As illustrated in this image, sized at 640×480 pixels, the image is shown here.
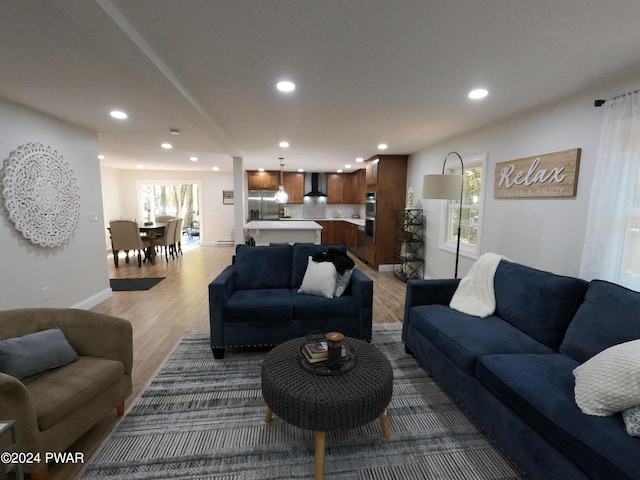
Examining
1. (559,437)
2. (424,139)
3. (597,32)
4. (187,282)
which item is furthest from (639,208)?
(187,282)

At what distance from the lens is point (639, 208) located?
217 centimetres

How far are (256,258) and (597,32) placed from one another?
3.03 meters

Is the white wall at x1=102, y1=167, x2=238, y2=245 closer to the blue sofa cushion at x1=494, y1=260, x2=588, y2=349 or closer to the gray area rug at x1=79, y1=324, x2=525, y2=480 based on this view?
the gray area rug at x1=79, y1=324, x2=525, y2=480

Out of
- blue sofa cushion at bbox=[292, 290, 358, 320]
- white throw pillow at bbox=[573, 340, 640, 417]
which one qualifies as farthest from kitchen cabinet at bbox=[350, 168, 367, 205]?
white throw pillow at bbox=[573, 340, 640, 417]

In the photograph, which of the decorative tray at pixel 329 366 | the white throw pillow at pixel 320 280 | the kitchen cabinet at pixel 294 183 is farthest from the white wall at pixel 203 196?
the decorative tray at pixel 329 366

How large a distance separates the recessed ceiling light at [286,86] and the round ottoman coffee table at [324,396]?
2.12 meters

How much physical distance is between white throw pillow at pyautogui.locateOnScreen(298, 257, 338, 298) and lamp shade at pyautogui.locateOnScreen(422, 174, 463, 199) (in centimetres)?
165

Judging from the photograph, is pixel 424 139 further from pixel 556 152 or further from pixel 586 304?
pixel 586 304

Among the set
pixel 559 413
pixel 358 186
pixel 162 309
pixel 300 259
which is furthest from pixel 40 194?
pixel 358 186

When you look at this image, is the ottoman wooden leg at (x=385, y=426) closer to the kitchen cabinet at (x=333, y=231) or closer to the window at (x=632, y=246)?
the window at (x=632, y=246)

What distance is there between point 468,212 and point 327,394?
375cm

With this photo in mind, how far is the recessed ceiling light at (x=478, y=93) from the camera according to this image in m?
2.55

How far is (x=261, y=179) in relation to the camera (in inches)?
336

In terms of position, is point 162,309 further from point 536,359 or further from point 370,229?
point 370,229
